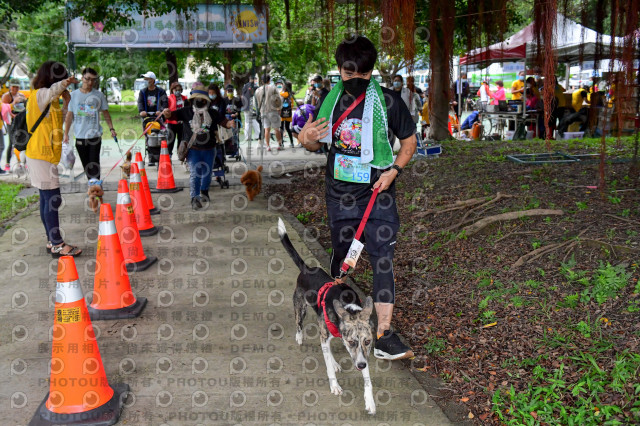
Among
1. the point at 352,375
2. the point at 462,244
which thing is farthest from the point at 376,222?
the point at 462,244

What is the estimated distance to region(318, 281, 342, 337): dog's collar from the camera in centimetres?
327

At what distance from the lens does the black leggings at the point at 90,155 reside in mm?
7965

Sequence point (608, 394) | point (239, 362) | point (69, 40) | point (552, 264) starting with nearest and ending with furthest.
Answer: point (608, 394) < point (239, 362) < point (552, 264) < point (69, 40)

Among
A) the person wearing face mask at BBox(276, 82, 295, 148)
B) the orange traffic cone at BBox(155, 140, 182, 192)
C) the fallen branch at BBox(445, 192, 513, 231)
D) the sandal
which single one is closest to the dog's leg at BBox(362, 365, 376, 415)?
the fallen branch at BBox(445, 192, 513, 231)

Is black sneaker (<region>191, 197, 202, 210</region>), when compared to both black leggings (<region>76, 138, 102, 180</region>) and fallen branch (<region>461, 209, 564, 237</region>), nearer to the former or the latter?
black leggings (<region>76, 138, 102, 180</region>)

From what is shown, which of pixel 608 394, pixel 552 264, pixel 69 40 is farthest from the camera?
pixel 69 40

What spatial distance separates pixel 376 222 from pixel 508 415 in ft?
4.50

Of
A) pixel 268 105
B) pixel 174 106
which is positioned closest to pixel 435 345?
pixel 174 106

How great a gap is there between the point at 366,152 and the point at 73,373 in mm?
2131

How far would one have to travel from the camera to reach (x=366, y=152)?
355 centimetres

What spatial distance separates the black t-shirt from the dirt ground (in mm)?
1220

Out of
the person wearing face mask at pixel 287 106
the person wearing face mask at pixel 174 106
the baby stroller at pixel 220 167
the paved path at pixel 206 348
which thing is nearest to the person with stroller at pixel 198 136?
the baby stroller at pixel 220 167

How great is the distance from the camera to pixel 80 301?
326 centimetres

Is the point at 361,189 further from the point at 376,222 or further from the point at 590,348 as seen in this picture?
the point at 590,348
